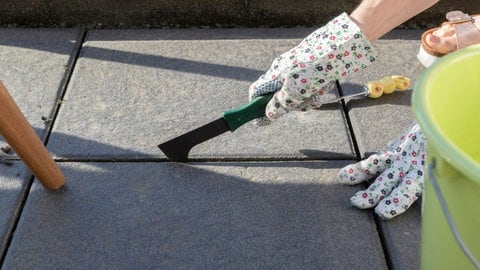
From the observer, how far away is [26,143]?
1.86 metres

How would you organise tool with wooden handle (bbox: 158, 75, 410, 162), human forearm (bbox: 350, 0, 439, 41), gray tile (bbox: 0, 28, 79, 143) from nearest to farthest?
human forearm (bbox: 350, 0, 439, 41) → tool with wooden handle (bbox: 158, 75, 410, 162) → gray tile (bbox: 0, 28, 79, 143)

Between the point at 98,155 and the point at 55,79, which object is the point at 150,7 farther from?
the point at 98,155

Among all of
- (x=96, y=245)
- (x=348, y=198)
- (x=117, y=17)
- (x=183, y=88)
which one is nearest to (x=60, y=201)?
(x=96, y=245)

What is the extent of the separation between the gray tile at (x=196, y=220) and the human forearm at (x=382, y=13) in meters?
0.60

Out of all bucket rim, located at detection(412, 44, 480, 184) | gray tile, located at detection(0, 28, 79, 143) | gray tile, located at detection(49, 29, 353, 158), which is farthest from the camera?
gray tile, located at detection(0, 28, 79, 143)

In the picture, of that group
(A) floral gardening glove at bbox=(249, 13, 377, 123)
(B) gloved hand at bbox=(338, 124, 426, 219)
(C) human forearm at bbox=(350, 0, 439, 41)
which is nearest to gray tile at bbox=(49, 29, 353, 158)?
(B) gloved hand at bbox=(338, 124, 426, 219)

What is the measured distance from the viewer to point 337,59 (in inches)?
64.1

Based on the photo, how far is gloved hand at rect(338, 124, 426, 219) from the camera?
185cm

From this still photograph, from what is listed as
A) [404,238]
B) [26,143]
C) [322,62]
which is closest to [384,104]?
[404,238]

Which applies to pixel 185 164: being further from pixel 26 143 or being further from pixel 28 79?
pixel 28 79

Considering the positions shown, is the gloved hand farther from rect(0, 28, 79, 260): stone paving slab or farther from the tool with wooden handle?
rect(0, 28, 79, 260): stone paving slab

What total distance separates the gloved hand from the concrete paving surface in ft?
0.15

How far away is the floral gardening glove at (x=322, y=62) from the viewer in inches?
63.8

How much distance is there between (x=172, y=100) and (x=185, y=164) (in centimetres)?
39
